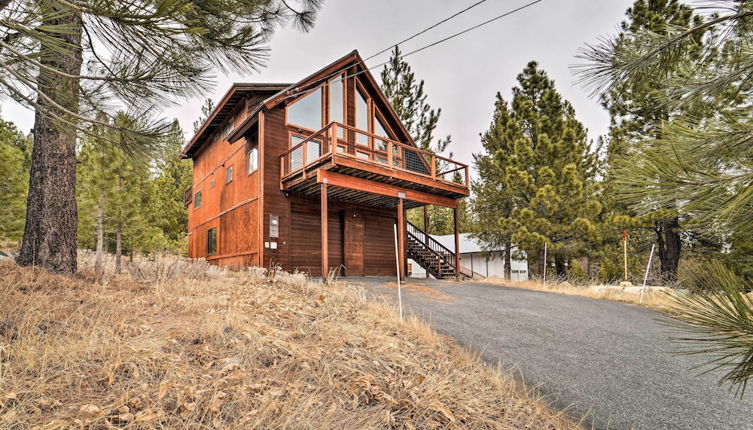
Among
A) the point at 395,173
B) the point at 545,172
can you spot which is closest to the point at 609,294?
the point at 545,172

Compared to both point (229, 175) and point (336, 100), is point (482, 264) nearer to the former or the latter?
point (336, 100)

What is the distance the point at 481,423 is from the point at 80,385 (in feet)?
10.6

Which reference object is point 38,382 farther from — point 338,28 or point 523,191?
point 523,191

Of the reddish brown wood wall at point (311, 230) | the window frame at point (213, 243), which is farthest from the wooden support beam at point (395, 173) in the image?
the window frame at point (213, 243)

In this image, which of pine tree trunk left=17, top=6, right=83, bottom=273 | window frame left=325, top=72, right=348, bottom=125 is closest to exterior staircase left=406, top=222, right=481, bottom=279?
window frame left=325, top=72, right=348, bottom=125

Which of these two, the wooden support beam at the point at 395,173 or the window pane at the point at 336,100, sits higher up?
the window pane at the point at 336,100

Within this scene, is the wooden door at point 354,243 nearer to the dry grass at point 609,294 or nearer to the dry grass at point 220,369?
the dry grass at point 609,294

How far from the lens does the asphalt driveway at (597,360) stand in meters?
3.86

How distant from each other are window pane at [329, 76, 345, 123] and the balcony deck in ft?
1.96

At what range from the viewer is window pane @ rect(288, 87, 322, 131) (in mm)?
13237

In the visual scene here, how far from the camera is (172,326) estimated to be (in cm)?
425

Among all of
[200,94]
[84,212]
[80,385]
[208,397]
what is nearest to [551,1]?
[200,94]

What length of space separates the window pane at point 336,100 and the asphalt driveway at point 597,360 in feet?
26.6

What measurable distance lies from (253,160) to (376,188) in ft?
15.2
